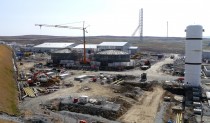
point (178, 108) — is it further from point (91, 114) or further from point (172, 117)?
point (91, 114)

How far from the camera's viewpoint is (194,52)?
59469 millimetres

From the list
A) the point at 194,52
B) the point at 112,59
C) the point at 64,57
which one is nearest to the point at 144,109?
the point at 194,52

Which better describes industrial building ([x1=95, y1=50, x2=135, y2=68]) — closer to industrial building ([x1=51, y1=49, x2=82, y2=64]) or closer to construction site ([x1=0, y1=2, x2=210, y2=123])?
industrial building ([x1=51, y1=49, x2=82, y2=64])

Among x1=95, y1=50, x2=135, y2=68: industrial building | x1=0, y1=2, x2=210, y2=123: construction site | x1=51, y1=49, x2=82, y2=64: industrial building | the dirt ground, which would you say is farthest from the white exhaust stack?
x1=51, y1=49, x2=82, y2=64: industrial building

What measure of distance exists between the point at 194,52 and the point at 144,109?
18044 mm

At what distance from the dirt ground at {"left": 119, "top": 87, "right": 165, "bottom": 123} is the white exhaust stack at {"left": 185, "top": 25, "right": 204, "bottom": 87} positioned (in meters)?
6.93

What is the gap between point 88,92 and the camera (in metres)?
57.6

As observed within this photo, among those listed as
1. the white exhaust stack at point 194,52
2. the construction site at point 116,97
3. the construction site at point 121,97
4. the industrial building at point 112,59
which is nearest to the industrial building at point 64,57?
the industrial building at point 112,59

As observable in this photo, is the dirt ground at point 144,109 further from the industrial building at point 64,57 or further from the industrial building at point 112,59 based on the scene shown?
the industrial building at point 64,57

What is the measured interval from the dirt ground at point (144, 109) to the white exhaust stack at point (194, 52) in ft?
22.7

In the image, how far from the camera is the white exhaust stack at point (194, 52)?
59.1 m

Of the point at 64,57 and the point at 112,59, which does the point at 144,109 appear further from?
the point at 64,57

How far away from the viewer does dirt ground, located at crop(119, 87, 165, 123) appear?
43312 mm

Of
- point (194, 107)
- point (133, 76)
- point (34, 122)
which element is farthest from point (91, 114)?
point (133, 76)
